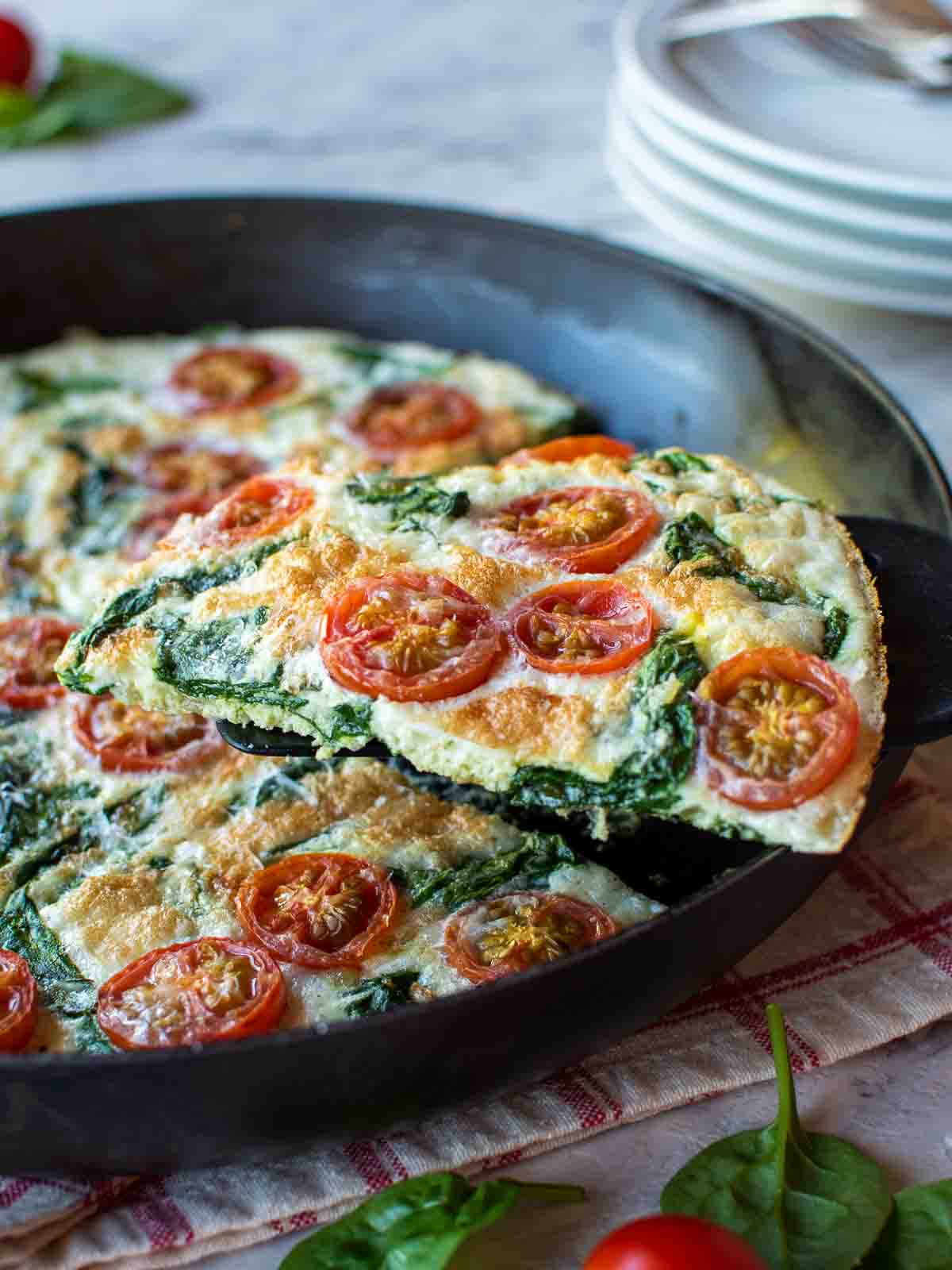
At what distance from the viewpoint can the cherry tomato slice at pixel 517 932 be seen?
2740mm

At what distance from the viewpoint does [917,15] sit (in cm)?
551

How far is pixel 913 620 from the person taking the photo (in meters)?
2.86

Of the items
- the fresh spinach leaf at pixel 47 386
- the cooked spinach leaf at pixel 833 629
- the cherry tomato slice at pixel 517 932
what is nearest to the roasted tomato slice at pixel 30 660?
the fresh spinach leaf at pixel 47 386

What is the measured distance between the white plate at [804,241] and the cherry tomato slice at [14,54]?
3.01 m

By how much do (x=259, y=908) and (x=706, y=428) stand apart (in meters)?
2.15

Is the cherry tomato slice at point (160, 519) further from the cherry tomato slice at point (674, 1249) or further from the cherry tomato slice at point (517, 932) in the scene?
the cherry tomato slice at point (674, 1249)

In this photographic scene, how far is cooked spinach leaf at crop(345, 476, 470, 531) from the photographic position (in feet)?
10.3

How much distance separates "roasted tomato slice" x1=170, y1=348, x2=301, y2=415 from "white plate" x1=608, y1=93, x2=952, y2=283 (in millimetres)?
1421

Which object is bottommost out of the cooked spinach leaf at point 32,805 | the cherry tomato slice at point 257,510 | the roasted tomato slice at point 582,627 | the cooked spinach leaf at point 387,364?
the cooked spinach leaf at point 32,805

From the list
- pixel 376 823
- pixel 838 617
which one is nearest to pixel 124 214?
pixel 376 823

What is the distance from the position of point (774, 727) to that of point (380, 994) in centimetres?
85

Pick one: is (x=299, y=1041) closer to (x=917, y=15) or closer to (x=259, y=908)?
(x=259, y=908)

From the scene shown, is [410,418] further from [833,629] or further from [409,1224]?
[409,1224]

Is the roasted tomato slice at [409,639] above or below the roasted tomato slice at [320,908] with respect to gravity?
above
